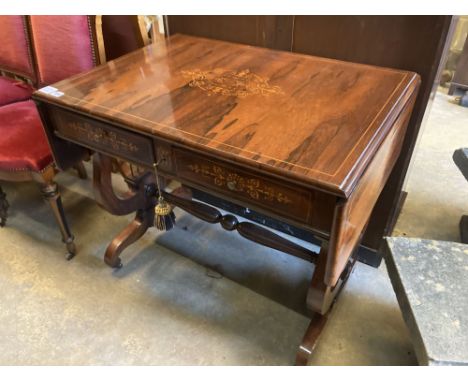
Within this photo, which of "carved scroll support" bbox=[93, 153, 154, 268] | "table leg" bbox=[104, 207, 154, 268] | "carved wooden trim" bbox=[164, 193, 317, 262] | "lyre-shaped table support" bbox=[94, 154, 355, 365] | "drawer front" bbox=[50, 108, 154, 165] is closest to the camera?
"drawer front" bbox=[50, 108, 154, 165]

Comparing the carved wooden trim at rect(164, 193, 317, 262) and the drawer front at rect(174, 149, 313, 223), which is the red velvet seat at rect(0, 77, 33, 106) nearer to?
the carved wooden trim at rect(164, 193, 317, 262)

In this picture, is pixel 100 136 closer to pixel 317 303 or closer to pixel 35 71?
pixel 317 303

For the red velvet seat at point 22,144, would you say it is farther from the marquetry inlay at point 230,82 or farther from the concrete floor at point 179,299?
the marquetry inlay at point 230,82

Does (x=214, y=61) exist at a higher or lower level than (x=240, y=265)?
higher

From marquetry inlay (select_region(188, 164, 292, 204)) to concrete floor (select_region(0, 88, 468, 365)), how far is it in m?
0.66

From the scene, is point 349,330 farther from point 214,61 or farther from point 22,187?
point 22,187

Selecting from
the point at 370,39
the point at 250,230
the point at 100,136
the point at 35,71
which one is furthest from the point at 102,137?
the point at 35,71

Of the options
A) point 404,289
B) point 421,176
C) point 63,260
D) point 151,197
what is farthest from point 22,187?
point 421,176

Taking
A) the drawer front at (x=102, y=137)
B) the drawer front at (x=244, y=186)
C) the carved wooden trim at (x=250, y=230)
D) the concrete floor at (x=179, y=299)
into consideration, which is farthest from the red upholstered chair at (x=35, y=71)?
the drawer front at (x=244, y=186)

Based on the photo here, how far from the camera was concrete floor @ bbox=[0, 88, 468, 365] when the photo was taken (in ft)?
4.27

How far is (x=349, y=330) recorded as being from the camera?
4.44 feet

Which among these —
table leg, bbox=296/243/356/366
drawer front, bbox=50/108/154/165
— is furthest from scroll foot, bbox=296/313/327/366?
drawer front, bbox=50/108/154/165

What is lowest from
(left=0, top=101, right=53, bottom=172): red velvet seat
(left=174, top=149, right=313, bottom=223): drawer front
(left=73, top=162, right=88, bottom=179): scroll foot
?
(left=73, top=162, right=88, bottom=179): scroll foot
